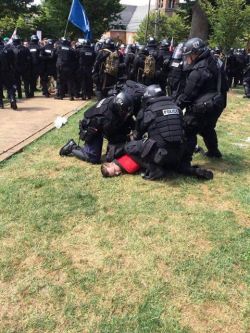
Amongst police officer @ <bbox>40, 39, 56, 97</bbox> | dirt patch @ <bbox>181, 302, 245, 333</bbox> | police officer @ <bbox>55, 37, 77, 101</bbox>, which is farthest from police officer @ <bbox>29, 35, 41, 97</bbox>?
dirt patch @ <bbox>181, 302, 245, 333</bbox>

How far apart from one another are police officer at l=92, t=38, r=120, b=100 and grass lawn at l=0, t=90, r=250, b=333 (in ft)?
15.5

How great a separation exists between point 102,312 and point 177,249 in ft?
3.88

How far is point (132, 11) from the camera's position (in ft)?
293

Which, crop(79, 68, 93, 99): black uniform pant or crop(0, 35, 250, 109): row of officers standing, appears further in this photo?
crop(79, 68, 93, 99): black uniform pant

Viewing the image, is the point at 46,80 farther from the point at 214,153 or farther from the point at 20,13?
the point at 20,13

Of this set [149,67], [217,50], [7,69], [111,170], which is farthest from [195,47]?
[217,50]

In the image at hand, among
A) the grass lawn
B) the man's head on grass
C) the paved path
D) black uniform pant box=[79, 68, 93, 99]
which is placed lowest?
the grass lawn

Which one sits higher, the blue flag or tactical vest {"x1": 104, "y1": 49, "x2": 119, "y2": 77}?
the blue flag

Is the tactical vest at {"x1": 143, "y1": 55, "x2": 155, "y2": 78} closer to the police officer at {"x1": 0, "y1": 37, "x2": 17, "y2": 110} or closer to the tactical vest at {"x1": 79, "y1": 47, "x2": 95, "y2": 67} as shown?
the tactical vest at {"x1": 79, "y1": 47, "x2": 95, "y2": 67}

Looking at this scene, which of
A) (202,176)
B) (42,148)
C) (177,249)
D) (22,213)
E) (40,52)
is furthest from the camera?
(40,52)

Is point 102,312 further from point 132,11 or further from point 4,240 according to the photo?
point 132,11

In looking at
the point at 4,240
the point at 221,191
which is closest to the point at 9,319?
the point at 4,240

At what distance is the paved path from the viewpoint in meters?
7.64

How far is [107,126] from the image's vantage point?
20.3ft
